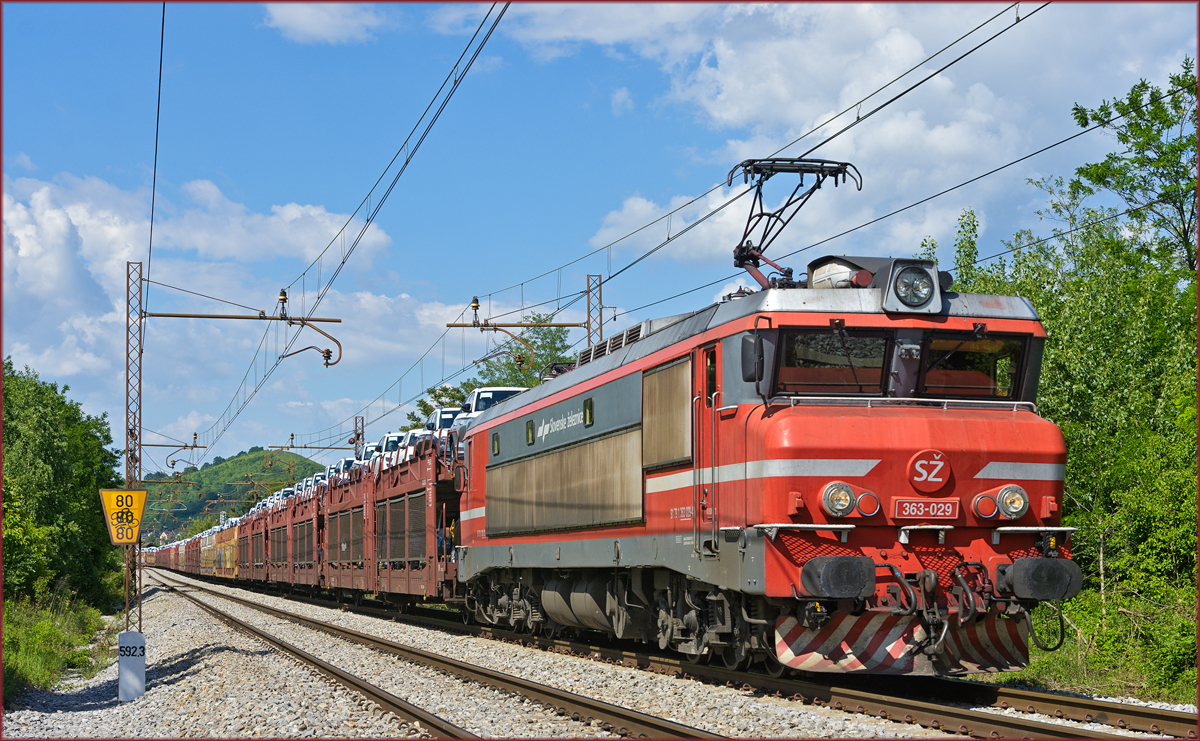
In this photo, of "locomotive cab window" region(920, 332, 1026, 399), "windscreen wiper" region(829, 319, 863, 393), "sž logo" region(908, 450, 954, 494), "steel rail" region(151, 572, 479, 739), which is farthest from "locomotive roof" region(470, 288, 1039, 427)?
"steel rail" region(151, 572, 479, 739)

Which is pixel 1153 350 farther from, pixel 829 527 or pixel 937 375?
pixel 829 527

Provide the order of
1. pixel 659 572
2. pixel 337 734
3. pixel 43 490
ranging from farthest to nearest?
pixel 43 490 → pixel 659 572 → pixel 337 734

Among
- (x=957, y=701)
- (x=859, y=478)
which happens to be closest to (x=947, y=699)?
(x=957, y=701)

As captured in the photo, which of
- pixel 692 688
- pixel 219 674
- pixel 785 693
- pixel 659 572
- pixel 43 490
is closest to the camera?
pixel 785 693

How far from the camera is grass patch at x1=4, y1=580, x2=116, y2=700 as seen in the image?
17.3 m

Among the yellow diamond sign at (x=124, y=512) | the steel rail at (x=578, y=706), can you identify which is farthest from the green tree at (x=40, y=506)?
the steel rail at (x=578, y=706)

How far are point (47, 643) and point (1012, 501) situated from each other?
20430 millimetres

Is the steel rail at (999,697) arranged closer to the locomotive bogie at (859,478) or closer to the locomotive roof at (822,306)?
the locomotive bogie at (859,478)

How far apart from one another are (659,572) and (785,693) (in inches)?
115

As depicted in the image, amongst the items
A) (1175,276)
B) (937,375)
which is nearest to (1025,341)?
(937,375)

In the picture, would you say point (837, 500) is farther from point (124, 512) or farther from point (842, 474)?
point (124, 512)

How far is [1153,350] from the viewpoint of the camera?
25453 millimetres

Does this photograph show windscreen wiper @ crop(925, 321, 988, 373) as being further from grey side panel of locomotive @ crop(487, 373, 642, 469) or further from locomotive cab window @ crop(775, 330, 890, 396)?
grey side panel of locomotive @ crop(487, 373, 642, 469)

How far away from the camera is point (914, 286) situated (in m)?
11.7
